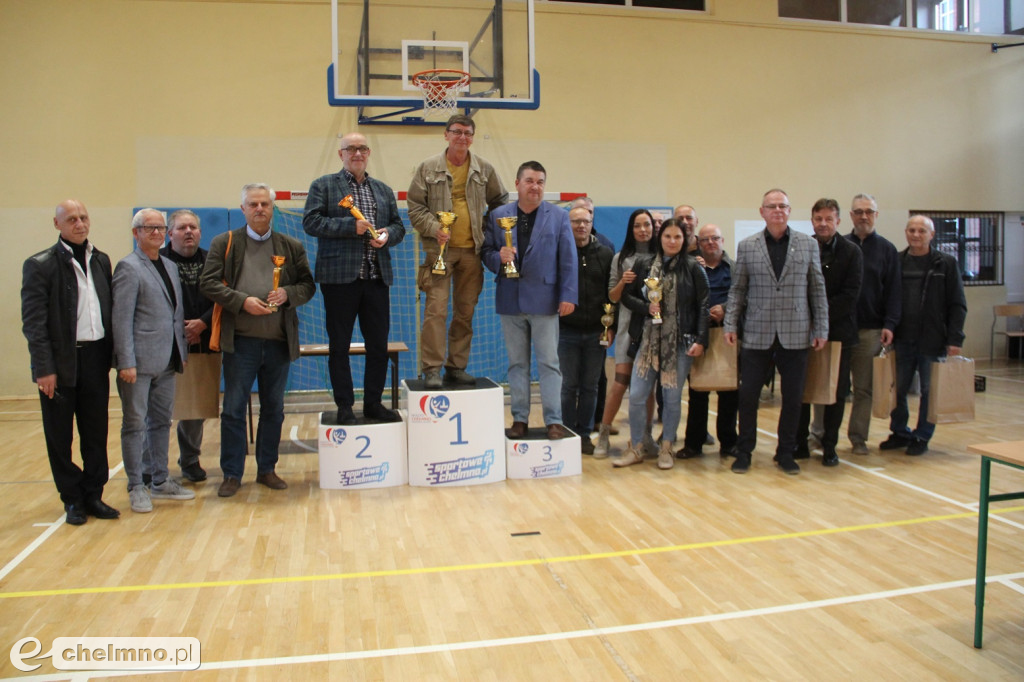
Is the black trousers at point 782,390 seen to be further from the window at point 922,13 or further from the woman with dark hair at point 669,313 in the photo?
the window at point 922,13

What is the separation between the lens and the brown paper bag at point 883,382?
5273mm

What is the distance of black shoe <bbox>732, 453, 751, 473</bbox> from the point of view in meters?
5.08

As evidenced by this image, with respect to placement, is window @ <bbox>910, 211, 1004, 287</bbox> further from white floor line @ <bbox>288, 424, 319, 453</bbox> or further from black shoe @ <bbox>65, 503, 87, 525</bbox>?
black shoe @ <bbox>65, 503, 87, 525</bbox>

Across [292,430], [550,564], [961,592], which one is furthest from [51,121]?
[961,592]

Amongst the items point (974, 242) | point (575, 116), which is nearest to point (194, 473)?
point (575, 116)

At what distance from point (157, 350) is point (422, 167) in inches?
73.2

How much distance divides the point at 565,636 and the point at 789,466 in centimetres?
277

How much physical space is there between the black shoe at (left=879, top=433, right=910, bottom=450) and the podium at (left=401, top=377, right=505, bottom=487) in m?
2.89

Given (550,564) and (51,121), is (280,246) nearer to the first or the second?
(550,564)

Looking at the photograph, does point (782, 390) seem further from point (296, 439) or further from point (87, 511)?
point (87, 511)

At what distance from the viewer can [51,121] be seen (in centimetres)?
820

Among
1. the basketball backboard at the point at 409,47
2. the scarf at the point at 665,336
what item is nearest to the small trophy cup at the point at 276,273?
the scarf at the point at 665,336

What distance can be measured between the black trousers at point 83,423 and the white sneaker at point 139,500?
18 cm

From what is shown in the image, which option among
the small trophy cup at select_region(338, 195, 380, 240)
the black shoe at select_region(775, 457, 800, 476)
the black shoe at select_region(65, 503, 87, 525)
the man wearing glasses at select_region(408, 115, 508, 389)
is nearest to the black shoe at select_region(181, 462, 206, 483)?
the black shoe at select_region(65, 503, 87, 525)
